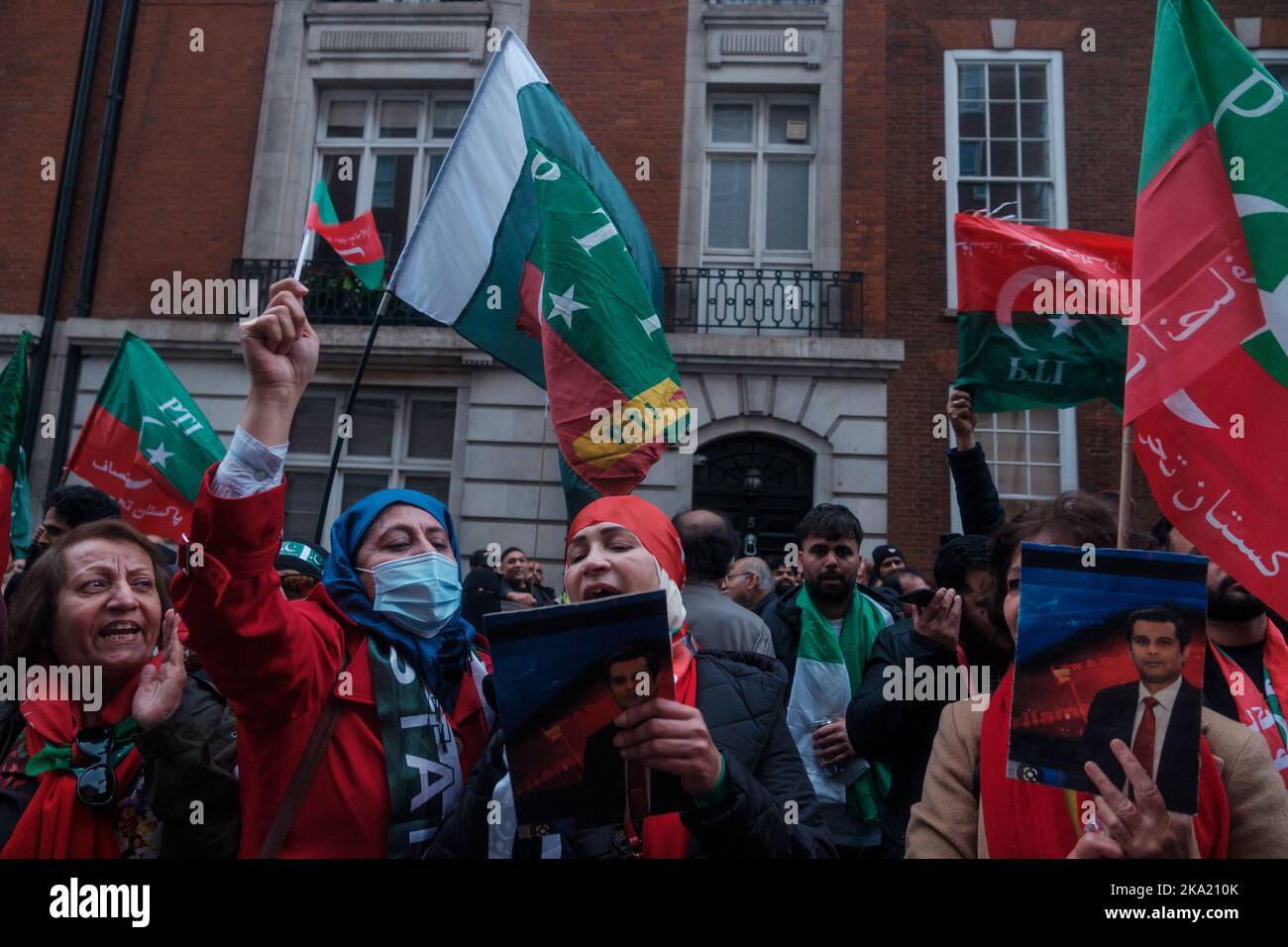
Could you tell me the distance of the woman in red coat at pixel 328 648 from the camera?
2066mm

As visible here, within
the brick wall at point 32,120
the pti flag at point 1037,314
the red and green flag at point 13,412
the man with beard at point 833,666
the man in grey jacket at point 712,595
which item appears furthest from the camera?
the brick wall at point 32,120

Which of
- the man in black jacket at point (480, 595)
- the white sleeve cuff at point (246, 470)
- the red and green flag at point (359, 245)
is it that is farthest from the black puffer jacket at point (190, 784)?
the red and green flag at point (359, 245)

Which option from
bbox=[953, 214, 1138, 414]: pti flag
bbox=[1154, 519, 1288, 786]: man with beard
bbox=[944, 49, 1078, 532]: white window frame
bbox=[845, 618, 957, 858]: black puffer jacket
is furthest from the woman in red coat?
bbox=[944, 49, 1078, 532]: white window frame

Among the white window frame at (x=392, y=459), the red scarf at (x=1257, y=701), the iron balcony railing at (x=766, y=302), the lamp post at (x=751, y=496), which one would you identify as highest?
the iron balcony railing at (x=766, y=302)

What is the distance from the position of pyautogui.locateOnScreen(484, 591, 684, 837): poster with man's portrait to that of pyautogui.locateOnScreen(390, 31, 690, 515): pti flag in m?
2.63

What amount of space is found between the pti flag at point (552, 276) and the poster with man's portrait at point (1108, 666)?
2.76m

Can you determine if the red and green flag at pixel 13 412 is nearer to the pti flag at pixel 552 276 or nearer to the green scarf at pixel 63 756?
the pti flag at pixel 552 276

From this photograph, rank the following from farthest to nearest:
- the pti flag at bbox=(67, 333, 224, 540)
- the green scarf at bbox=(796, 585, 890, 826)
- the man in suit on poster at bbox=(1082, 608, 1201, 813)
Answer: the pti flag at bbox=(67, 333, 224, 540) < the green scarf at bbox=(796, 585, 890, 826) < the man in suit on poster at bbox=(1082, 608, 1201, 813)

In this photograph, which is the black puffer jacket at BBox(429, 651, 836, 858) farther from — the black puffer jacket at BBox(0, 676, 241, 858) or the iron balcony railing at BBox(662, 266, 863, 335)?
the iron balcony railing at BBox(662, 266, 863, 335)

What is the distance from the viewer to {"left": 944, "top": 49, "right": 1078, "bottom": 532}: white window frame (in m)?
11.5

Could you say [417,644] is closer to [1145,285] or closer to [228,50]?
[1145,285]

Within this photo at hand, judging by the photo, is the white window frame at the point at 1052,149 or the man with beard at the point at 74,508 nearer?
the man with beard at the point at 74,508

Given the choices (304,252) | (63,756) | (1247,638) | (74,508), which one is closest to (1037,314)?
(1247,638)
